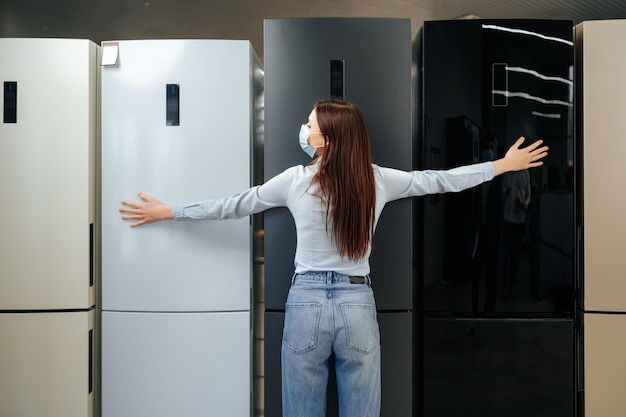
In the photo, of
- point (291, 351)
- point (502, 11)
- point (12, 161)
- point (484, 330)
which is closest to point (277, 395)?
point (291, 351)

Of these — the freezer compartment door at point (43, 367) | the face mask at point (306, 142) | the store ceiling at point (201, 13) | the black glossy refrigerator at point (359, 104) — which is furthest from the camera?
the store ceiling at point (201, 13)

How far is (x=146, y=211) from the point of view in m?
1.98

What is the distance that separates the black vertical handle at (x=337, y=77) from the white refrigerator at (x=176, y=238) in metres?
0.33

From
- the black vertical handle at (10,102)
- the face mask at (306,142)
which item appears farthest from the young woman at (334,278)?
the black vertical handle at (10,102)

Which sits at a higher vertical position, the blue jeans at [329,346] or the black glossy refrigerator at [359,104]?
the black glossy refrigerator at [359,104]

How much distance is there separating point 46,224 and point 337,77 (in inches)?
50.1

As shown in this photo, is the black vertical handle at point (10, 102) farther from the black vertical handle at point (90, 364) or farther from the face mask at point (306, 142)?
the face mask at point (306, 142)

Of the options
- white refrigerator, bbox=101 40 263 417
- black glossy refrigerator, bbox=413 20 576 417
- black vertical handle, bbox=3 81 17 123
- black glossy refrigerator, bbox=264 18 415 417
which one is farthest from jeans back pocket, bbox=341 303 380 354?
black vertical handle, bbox=3 81 17 123

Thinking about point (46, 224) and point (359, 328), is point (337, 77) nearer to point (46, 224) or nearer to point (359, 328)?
point (359, 328)

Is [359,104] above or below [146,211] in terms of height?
above

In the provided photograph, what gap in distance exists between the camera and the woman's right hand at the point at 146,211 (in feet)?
6.39

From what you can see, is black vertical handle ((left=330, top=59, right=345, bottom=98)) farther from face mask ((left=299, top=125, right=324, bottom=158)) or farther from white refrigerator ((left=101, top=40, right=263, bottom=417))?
white refrigerator ((left=101, top=40, right=263, bottom=417))

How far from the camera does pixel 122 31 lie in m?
2.94

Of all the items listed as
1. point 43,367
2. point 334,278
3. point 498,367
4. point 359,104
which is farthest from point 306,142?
point 43,367
